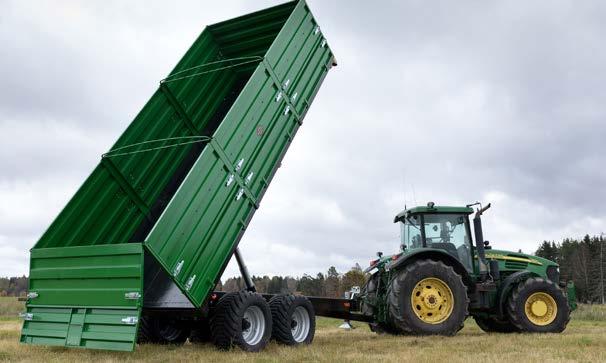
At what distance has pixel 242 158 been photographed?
23.5ft

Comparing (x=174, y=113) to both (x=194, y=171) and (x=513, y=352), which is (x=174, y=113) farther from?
(x=513, y=352)

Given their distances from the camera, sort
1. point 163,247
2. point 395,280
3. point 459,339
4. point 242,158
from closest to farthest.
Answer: point 163,247 < point 242,158 < point 459,339 < point 395,280

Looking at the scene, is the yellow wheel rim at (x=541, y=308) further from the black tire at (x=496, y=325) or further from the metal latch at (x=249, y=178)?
the metal latch at (x=249, y=178)

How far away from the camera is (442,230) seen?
9703mm

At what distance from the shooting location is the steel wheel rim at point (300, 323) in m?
7.93

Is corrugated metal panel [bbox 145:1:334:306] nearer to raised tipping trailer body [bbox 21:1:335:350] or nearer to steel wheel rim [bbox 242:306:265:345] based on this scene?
raised tipping trailer body [bbox 21:1:335:350]

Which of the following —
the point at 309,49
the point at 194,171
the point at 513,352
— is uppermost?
the point at 309,49

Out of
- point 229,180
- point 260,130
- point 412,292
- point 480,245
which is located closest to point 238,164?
point 229,180

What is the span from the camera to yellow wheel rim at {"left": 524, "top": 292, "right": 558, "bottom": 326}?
31.3ft

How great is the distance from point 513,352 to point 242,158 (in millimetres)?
4054

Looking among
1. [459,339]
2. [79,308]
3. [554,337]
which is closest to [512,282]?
[554,337]

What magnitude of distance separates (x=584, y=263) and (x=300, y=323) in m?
47.9

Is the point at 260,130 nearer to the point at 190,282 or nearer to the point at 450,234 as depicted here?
the point at 190,282

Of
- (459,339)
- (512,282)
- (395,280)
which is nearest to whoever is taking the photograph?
(459,339)
